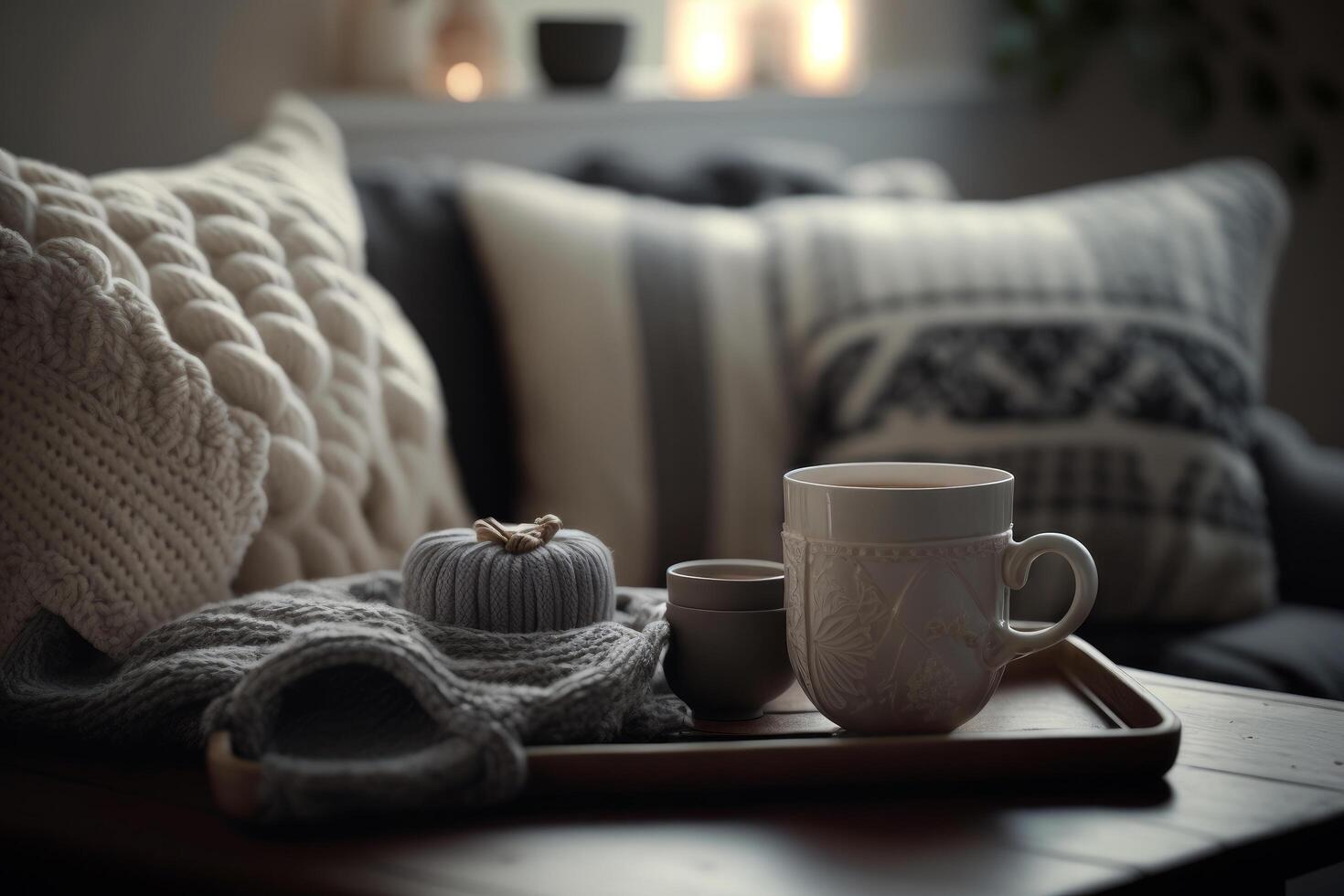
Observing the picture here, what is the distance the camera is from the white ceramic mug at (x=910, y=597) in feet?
1.74

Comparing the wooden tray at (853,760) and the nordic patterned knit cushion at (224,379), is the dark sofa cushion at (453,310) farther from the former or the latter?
the wooden tray at (853,760)

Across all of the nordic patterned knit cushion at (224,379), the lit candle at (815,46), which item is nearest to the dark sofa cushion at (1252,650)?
the nordic patterned knit cushion at (224,379)

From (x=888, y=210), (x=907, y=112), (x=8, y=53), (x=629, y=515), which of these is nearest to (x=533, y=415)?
(x=629, y=515)

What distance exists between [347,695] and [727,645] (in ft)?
0.58

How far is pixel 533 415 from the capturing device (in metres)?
1.12

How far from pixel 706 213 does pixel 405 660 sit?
32.1 inches

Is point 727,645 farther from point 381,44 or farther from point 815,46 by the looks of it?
point 815,46

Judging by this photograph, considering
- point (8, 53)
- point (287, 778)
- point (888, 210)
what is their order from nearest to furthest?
point (287, 778)
point (888, 210)
point (8, 53)

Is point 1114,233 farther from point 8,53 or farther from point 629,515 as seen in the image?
point 8,53

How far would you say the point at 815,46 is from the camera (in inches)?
78.0

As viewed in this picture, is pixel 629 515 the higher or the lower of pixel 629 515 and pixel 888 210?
the lower


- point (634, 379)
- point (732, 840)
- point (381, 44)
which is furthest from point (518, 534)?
point (381, 44)

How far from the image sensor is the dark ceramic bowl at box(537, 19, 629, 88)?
5.44 ft

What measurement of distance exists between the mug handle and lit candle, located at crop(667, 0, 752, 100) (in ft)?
4.74
